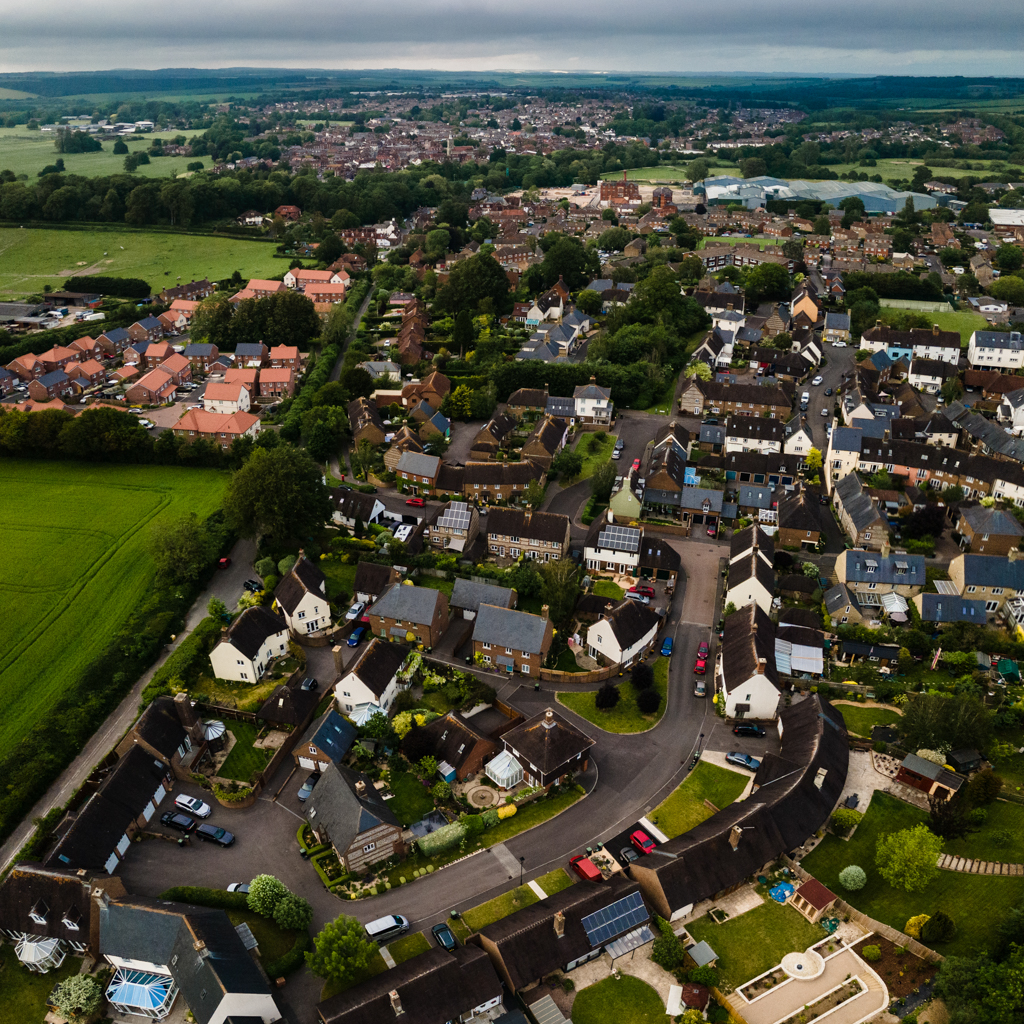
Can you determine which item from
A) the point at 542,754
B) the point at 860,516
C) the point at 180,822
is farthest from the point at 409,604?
the point at 860,516

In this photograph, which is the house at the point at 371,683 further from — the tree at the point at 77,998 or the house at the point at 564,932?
the tree at the point at 77,998

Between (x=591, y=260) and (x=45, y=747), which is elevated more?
(x=591, y=260)

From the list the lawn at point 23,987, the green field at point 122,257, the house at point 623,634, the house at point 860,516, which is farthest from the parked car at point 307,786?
the green field at point 122,257

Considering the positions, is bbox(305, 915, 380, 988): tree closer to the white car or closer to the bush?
the white car

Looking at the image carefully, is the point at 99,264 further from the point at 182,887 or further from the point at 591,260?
the point at 182,887

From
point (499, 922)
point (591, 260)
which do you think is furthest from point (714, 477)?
point (591, 260)
